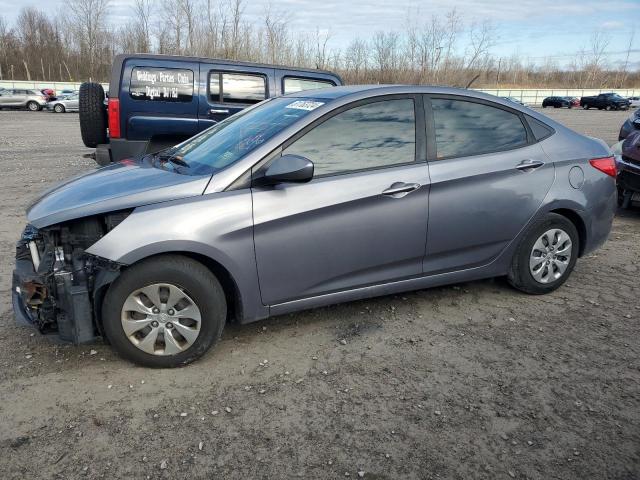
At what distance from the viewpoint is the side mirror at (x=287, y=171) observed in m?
3.24

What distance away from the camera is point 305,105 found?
12.4 feet

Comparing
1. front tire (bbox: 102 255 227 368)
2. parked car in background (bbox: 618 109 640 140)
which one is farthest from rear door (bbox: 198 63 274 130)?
parked car in background (bbox: 618 109 640 140)

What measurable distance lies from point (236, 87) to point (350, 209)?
4903mm

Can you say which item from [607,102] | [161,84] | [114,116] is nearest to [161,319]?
[114,116]

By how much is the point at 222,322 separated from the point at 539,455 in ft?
6.28

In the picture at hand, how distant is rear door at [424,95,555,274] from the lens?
3881 millimetres

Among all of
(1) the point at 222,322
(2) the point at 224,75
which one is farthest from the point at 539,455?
(2) the point at 224,75

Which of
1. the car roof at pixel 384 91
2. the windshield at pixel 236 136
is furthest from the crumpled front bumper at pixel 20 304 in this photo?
the car roof at pixel 384 91

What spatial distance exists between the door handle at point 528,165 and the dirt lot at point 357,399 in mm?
1090

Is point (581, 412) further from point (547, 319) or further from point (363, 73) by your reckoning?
point (363, 73)

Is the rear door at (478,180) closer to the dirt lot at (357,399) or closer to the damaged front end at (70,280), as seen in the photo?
the dirt lot at (357,399)

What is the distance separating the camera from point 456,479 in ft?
7.90

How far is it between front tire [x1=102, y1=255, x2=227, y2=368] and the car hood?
380mm

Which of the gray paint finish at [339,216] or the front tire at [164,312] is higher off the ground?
the gray paint finish at [339,216]
